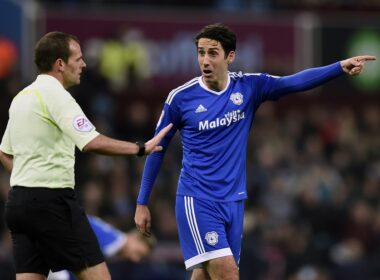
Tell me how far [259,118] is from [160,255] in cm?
468

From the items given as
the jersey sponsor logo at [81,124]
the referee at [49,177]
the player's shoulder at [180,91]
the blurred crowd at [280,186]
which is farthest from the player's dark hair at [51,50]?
the blurred crowd at [280,186]

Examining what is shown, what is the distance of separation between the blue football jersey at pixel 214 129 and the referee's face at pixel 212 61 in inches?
4.2

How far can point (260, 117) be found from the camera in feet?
60.0

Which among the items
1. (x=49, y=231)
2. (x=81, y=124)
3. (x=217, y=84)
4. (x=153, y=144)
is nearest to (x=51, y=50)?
(x=81, y=124)

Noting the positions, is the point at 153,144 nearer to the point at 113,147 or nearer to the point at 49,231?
the point at 113,147

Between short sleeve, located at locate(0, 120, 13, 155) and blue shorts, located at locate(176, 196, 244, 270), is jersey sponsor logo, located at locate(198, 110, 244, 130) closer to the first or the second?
blue shorts, located at locate(176, 196, 244, 270)

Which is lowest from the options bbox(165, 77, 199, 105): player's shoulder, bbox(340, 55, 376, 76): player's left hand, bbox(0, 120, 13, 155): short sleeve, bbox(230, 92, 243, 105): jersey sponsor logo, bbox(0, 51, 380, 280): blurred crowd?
bbox(0, 51, 380, 280): blurred crowd

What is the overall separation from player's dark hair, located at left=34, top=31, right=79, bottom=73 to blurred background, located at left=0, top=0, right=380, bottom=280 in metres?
5.33

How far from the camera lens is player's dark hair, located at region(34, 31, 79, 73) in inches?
308

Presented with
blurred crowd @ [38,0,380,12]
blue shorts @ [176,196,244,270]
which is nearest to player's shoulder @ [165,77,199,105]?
blue shorts @ [176,196,244,270]

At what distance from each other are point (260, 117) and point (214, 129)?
9701 mm

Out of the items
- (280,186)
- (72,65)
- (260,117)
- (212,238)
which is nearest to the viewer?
(72,65)

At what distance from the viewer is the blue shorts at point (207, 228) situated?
28.1ft

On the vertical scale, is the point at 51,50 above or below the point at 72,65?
above
